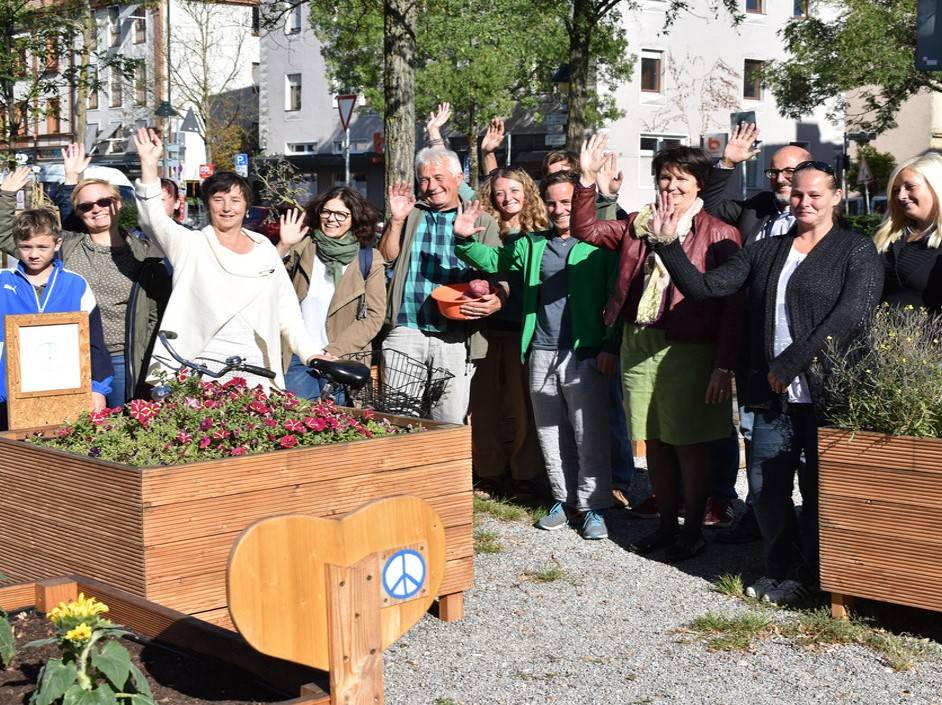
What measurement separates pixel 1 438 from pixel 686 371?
318 cm

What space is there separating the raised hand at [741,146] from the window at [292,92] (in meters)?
49.4

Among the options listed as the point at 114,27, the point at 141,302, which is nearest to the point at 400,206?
the point at 141,302

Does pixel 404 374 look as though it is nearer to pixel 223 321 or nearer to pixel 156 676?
pixel 223 321

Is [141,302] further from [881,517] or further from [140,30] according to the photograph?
[140,30]

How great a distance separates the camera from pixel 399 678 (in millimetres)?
4922

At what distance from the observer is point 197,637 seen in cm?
385

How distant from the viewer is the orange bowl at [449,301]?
7.06 meters

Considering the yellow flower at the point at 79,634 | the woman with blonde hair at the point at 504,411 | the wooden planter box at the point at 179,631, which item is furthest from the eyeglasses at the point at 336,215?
the yellow flower at the point at 79,634

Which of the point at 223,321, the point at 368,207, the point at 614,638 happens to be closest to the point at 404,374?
the point at 368,207

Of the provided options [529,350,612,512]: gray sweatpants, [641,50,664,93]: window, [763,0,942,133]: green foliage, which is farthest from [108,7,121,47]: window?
[529,350,612,512]: gray sweatpants

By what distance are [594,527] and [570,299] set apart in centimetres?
122

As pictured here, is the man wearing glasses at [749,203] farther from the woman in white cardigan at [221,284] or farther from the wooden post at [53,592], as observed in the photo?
the wooden post at [53,592]

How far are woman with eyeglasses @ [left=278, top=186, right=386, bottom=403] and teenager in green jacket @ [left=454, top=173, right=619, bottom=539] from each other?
1.79 feet

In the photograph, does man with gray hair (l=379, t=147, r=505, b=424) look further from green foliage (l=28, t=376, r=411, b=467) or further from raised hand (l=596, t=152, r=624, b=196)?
green foliage (l=28, t=376, r=411, b=467)
